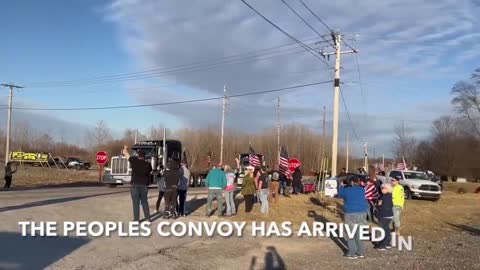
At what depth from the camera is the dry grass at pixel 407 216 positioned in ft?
70.4

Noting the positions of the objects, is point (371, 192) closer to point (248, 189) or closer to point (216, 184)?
point (248, 189)

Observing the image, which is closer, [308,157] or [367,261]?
[367,261]

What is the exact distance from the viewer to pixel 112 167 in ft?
119

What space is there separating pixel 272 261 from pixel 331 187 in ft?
60.3

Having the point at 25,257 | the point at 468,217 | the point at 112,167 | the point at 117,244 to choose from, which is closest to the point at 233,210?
the point at 117,244

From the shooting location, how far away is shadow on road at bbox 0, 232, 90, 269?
10.4m

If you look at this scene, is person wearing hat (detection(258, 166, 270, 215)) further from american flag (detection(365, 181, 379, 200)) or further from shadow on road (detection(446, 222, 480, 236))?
shadow on road (detection(446, 222, 480, 236))

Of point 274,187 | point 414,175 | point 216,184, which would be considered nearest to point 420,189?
point 414,175

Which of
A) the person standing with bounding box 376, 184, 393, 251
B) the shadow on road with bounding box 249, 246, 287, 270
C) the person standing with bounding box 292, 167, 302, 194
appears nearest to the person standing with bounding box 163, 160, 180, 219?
the shadow on road with bounding box 249, 246, 287, 270

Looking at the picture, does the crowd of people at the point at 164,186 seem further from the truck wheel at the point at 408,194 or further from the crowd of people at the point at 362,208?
the truck wheel at the point at 408,194

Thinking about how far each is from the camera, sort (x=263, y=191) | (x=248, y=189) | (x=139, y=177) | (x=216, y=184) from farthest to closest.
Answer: (x=263, y=191)
(x=248, y=189)
(x=216, y=184)
(x=139, y=177)

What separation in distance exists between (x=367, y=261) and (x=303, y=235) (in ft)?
15.5

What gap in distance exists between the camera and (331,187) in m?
31.1

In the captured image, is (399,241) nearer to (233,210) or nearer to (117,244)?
(233,210)
